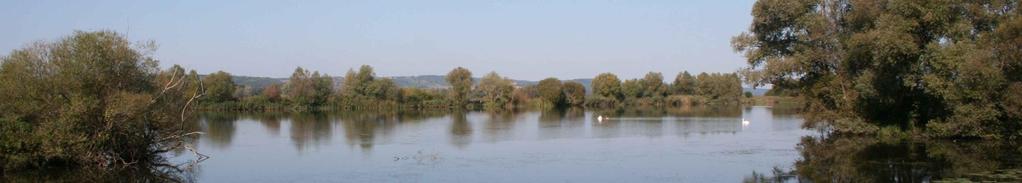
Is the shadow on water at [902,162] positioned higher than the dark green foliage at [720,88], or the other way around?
the dark green foliage at [720,88]

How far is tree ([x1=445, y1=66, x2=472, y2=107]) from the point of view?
93.5 meters

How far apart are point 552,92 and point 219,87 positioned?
109ft

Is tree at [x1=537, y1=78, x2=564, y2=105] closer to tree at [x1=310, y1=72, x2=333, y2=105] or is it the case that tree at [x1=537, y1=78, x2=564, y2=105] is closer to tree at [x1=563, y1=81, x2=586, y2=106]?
tree at [x1=563, y1=81, x2=586, y2=106]

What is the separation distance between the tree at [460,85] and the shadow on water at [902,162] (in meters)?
66.2

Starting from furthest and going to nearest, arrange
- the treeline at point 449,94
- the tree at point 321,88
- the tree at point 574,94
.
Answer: the tree at point 574,94
the tree at point 321,88
the treeline at point 449,94

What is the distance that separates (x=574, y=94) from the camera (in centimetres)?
9750

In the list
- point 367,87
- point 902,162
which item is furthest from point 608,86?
point 902,162

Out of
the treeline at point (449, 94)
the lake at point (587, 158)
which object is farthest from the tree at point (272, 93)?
the lake at point (587, 158)

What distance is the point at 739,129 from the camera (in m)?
39.8

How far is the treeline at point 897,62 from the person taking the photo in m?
24.6

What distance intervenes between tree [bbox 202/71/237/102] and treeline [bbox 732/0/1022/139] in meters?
59.0

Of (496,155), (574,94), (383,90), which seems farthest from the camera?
(574,94)

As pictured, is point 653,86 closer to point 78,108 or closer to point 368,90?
point 368,90

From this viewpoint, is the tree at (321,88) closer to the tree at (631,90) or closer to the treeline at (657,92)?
the treeline at (657,92)
